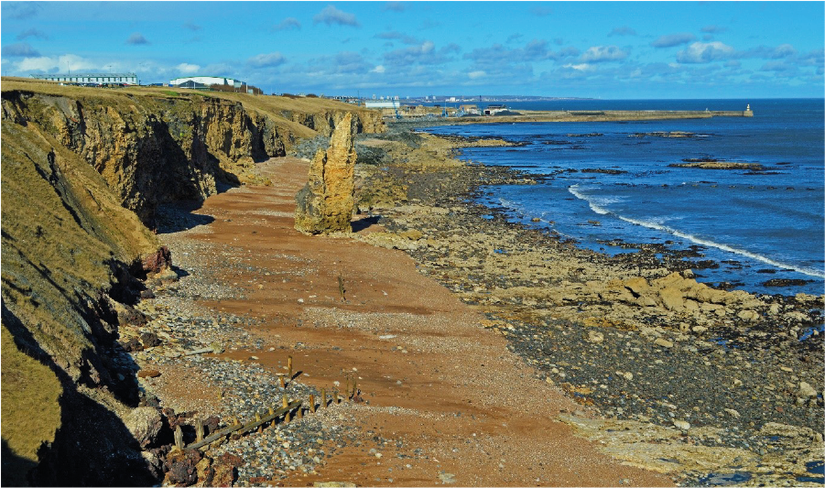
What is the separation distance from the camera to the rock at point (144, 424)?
43.0 feet

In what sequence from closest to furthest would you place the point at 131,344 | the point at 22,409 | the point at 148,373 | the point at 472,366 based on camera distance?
the point at 22,409 < the point at 148,373 < the point at 131,344 < the point at 472,366

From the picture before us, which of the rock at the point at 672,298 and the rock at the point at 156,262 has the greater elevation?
the rock at the point at 156,262

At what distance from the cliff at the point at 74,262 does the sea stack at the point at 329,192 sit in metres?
7.09

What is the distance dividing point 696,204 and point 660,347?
34876mm

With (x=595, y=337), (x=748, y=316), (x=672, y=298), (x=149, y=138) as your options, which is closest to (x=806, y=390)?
(x=595, y=337)

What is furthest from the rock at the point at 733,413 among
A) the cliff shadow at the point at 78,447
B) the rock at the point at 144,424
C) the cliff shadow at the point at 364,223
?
the cliff shadow at the point at 364,223

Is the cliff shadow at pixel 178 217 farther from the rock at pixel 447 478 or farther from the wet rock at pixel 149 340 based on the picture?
the rock at pixel 447 478

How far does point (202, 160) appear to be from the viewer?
43562mm

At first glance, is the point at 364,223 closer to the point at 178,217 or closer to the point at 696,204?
the point at 178,217

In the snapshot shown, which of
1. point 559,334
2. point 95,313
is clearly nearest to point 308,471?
point 95,313

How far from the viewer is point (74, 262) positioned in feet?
62.4

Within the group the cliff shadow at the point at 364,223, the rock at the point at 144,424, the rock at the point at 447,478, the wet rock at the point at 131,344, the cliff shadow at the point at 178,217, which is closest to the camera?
the rock at the point at 144,424

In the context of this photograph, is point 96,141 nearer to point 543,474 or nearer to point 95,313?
point 95,313

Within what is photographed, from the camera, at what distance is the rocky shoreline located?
16938 mm
